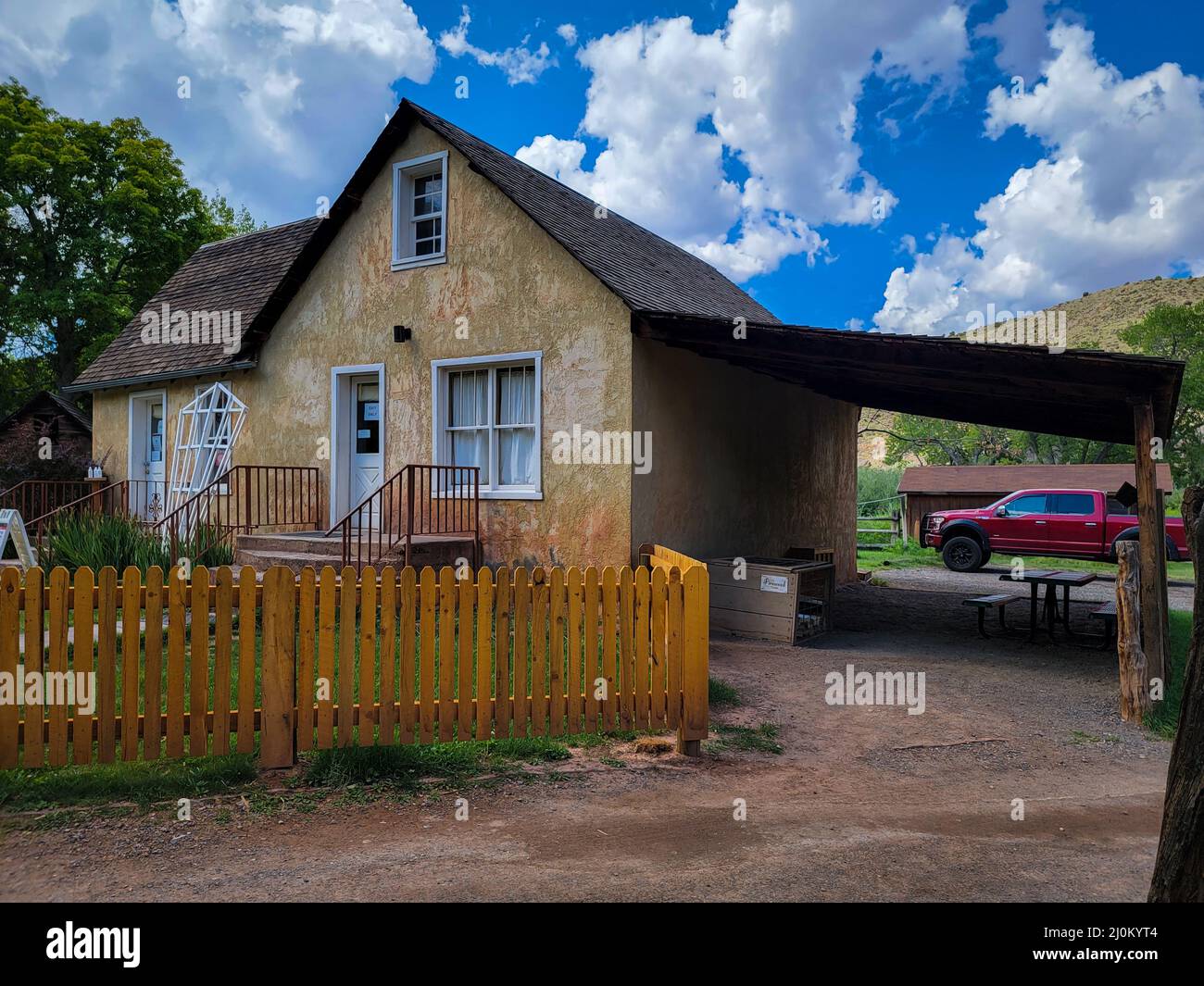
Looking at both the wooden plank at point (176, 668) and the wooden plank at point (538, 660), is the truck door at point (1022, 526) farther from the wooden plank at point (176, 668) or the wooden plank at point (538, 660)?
the wooden plank at point (176, 668)

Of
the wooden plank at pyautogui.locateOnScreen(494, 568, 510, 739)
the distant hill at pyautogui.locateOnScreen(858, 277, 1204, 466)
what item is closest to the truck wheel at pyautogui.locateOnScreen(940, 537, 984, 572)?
the wooden plank at pyautogui.locateOnScreen(494, 568, 510, 739)

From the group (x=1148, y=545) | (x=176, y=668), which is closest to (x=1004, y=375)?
(x=1148, y=545)

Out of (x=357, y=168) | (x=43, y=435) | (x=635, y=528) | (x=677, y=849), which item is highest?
(x=357, y=168)

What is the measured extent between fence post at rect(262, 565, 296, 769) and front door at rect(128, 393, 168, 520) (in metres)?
11.6

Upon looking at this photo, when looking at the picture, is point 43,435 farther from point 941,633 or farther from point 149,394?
point 941,633

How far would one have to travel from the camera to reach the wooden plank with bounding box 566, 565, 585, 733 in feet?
17.5

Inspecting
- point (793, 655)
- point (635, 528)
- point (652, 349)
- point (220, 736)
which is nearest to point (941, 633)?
point (793, 655)

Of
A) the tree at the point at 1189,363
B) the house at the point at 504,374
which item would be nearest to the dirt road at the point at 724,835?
the house at the point at 504,374

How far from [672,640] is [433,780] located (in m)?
1.74

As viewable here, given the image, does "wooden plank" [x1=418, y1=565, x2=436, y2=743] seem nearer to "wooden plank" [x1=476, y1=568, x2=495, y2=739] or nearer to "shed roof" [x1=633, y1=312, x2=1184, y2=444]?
"wooden plank" [x1=476, y1=568, x2=495, y2=739]

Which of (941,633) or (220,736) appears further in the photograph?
(941,633)
